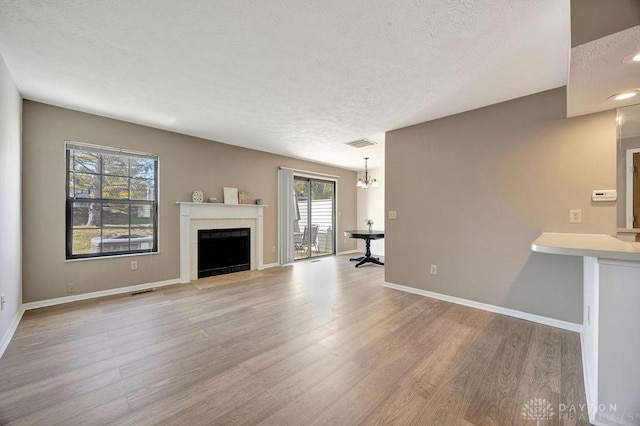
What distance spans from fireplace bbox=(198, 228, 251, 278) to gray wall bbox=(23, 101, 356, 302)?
17.7 inches

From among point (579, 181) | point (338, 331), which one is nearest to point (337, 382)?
point (338, 331)

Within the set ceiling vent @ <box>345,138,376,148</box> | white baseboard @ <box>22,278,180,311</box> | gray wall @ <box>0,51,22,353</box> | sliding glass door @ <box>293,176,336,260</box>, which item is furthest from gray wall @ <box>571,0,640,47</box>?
sliding glass door @ <box>293,176,336,260</box>

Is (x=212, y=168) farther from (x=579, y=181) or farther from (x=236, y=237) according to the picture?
(x=579, y=181)

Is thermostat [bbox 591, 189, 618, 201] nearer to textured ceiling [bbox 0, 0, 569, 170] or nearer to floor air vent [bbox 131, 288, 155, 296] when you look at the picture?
textured ceiling [bbox 0, 0, 569, 170]

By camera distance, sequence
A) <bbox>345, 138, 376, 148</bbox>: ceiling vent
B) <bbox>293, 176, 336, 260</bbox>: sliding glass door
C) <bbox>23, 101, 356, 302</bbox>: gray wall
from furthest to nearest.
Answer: <bbox>293, 176, 336, 260</bbox>: sliding glass door → <bbox>345, 138, 376, 148</bbox>: ceiling vent → <bbox>23, 101, 356, 302</bbox>: gray wall

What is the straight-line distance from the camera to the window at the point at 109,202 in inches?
138

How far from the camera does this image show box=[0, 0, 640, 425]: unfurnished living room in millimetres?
1589

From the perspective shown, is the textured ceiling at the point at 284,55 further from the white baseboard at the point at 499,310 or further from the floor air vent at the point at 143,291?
the floor air vent at the point at 143,291

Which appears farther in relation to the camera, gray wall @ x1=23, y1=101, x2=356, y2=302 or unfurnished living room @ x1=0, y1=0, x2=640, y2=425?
gray wall @ x1=23, y1=101, x2=356, y2=302

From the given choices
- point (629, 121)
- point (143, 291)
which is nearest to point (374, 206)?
point (629, 121)

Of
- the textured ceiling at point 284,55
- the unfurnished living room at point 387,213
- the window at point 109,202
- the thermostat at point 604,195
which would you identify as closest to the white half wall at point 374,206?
the unfurnished living room at point 387,213

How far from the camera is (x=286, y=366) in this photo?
77.5 inches

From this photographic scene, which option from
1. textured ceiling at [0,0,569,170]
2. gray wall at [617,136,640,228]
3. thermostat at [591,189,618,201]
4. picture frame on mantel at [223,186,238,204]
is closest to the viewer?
textured ceiling at [0,0,569,170]

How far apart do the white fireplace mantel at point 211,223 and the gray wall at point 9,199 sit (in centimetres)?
183
